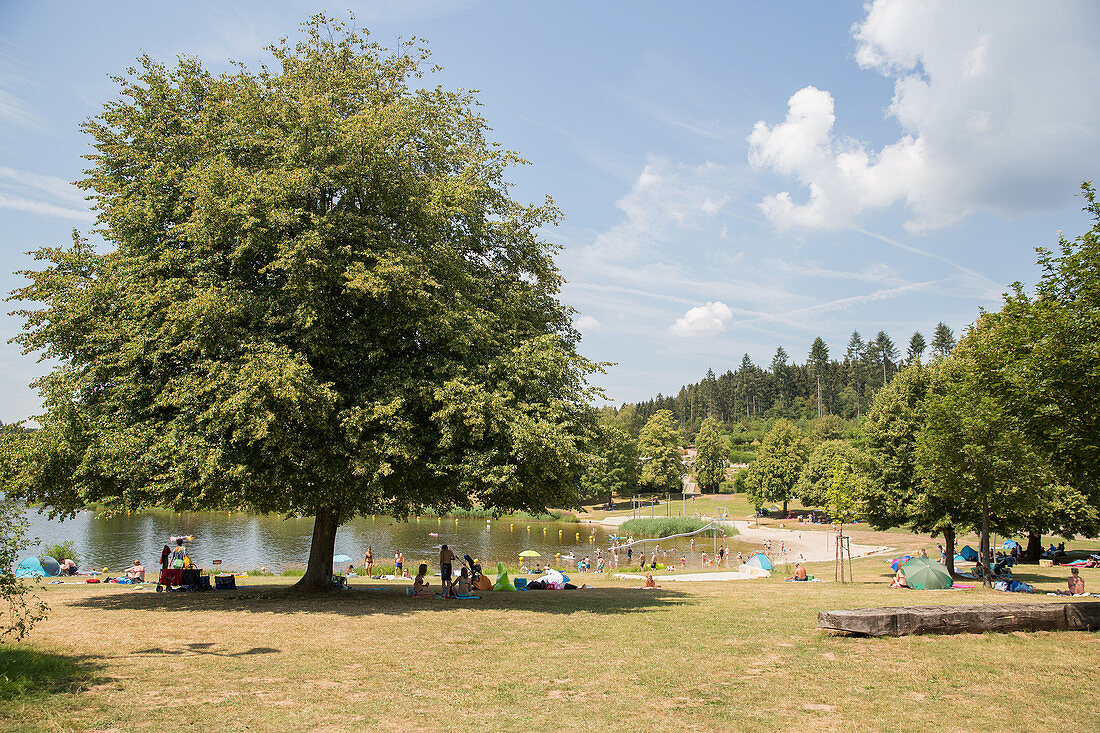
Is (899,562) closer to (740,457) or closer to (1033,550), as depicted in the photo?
(1033,550)

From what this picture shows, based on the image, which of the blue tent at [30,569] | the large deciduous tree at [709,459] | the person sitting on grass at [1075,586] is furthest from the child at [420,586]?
the large deciduous tree at [709,459]

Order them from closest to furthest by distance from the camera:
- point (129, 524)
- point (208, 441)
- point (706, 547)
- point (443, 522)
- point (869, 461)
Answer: point (208, 441) → point (869, 461) → point (706, 547) → point (129, 524) → point (443, 522)

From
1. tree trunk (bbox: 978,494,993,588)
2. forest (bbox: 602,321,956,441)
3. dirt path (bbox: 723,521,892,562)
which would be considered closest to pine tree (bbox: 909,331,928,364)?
forest (bbox: 602,321,956,441)

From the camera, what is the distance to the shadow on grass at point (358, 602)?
52.9 feet

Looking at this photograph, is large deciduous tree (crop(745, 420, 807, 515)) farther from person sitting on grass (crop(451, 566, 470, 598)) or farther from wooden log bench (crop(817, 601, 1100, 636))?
wooden log bench (crop(817, 601, 1100, 636))

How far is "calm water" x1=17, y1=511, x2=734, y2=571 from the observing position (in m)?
44.9

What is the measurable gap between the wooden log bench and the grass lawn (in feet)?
0.78

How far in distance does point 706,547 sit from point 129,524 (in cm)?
5728

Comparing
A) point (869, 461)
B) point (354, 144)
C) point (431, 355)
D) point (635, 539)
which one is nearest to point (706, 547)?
point (635, 539)

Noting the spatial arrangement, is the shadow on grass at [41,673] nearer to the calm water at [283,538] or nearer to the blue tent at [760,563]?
the calm water at [283,538]

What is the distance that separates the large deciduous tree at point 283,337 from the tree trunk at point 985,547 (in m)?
17.8

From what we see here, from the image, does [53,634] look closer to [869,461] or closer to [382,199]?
[382,199]

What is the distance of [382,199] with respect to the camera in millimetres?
17797

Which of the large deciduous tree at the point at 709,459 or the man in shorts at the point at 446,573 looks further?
the large deciduous tree at the point at 709,459
